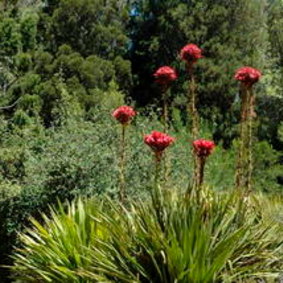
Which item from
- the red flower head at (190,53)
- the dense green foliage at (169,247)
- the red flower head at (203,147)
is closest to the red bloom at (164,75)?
the red flower head at (190,53)

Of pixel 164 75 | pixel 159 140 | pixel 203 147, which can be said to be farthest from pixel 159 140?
pixel 164 75

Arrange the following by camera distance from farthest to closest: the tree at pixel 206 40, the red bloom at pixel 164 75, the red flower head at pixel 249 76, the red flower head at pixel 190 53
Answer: the tree at pixel 206 40
the red bloom at pixel 164 75
the red flower head at pixel 190 53
the red flower head at pixel 249 76

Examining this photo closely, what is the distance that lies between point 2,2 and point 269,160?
12.0 meters

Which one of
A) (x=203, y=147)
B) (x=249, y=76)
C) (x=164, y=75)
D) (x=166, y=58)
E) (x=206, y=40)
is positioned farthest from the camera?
(x=166, y=58)

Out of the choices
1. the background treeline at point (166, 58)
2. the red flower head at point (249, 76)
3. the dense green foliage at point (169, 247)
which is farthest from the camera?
the background treeline at point (166, 58)

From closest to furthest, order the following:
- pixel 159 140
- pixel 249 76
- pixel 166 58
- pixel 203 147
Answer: pixel 203 147
pixel 159 140
pixel 249 76
pixel 166 58

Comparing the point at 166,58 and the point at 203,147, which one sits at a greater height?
the point at 166,58

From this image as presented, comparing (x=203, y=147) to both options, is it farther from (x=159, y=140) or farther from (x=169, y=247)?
(x=169, y=247)

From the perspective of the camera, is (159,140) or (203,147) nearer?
(203,147)

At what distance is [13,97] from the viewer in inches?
623

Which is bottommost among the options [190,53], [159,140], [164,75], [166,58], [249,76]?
[159,140]

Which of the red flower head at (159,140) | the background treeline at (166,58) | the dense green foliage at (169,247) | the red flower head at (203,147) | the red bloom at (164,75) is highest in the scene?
the background treeline at (166,58)

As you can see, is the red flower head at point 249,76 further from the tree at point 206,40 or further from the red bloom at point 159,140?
the tree at point 206,40

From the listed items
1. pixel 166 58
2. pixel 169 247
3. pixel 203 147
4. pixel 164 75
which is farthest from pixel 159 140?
pixel 166 58
